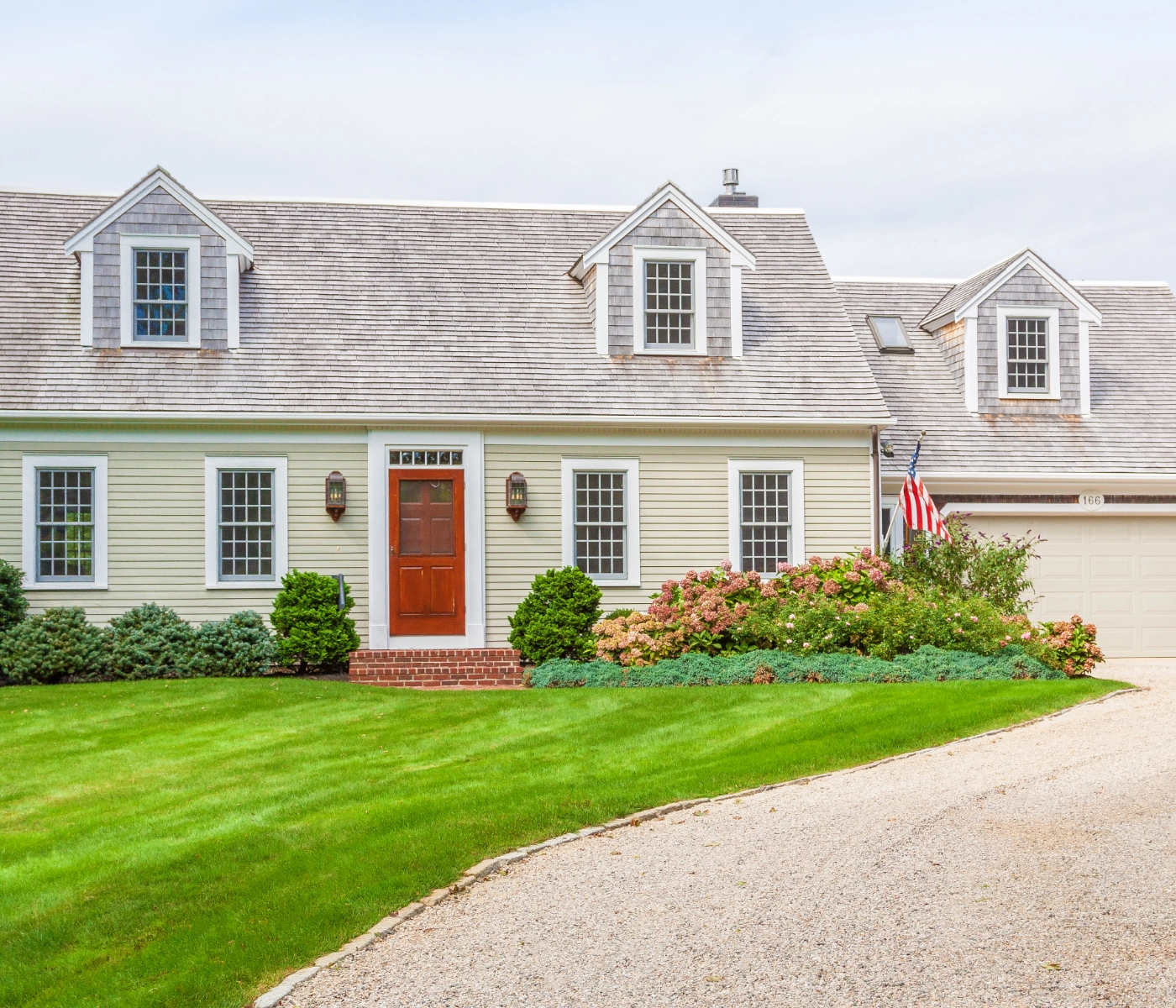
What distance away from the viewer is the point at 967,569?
16312mm

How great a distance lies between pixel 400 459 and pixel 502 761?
7.51 metres

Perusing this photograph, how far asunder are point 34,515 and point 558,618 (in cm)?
673

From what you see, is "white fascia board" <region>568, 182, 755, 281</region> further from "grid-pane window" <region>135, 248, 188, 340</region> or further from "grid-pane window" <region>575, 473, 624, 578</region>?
"grid-pane window" <region>135, 248, 188, 340</region>

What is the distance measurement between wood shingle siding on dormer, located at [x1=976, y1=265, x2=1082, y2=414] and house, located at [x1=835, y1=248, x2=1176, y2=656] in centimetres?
2

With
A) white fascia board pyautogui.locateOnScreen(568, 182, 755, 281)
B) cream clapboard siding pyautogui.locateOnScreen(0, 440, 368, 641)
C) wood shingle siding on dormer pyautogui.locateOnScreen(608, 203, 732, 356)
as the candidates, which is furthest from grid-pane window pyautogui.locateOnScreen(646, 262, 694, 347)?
cream clapboard siding pyautogui.locateOnScreen(0, 440, 368, 641)

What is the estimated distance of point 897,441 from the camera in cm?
1839

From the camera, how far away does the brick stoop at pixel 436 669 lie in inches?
582

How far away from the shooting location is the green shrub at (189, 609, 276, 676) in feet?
49.1

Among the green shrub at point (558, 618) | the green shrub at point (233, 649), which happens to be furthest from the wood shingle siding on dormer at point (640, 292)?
the green shrub at point (233, 649)

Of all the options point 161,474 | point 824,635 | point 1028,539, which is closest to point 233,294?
point 161,474

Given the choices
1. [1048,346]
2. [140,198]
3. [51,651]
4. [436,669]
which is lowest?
[436,669]

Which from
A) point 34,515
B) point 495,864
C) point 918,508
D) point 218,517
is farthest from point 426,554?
point 495,864

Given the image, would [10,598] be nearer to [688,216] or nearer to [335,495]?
[335,495]

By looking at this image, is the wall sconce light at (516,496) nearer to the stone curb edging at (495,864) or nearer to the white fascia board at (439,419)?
the white fascia board at (439,419)
